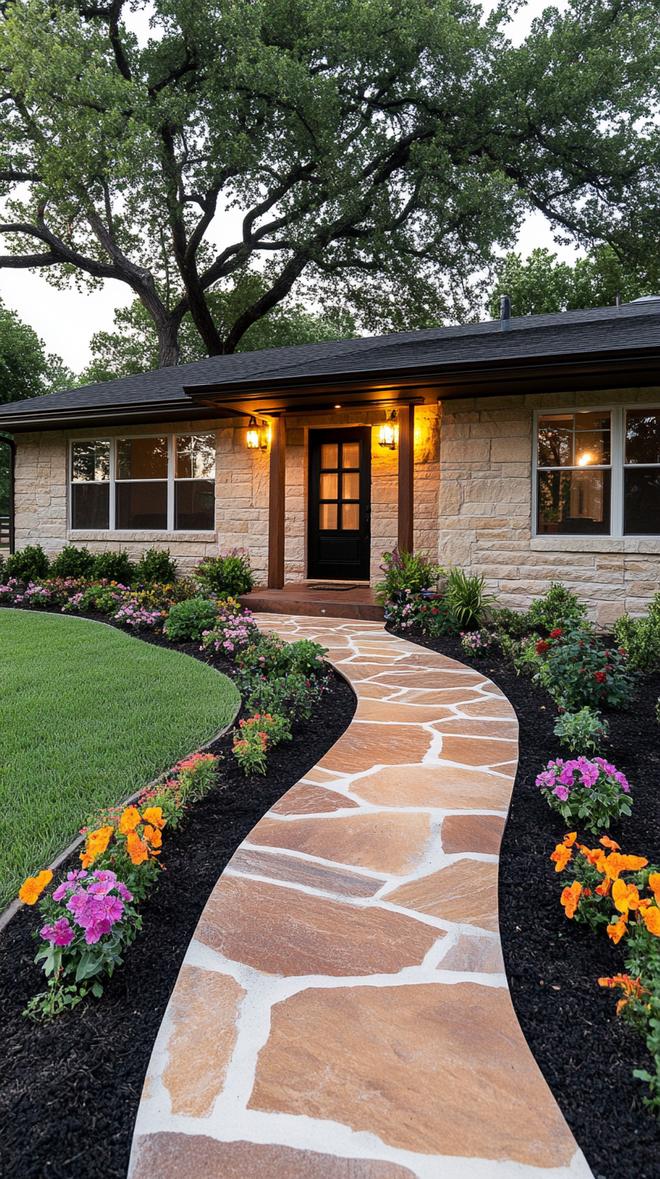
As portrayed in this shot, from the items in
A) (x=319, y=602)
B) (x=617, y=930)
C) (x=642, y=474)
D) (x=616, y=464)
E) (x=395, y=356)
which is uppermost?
(x=395, y=356)

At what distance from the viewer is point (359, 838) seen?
2547mm

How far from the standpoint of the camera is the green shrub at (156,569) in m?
9.56

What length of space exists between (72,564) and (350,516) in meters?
4.17

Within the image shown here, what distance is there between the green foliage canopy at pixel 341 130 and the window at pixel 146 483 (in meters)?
7.39

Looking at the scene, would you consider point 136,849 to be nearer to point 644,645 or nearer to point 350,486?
point 644,645

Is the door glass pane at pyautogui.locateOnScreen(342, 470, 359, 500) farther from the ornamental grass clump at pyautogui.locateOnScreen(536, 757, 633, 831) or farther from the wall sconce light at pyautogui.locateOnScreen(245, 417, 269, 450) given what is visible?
the ornamental grass clump at pyautogui.locateOnScreen(536, 757, 633, 831)

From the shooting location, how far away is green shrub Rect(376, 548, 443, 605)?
7605 mm

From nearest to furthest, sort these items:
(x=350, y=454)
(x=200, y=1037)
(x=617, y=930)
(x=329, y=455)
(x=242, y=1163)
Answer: (x=242, y=1163)
(x=200, y=1037)
(x=617, y=930)
(x=350, y=454)
(x=329, y=455)

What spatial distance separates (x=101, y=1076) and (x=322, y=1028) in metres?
0.49

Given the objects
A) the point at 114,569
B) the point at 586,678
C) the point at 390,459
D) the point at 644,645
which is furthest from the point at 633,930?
the point at 114,569

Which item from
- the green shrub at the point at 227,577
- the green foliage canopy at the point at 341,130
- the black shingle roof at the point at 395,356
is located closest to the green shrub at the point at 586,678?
the black shingle roof at the point at 395,356

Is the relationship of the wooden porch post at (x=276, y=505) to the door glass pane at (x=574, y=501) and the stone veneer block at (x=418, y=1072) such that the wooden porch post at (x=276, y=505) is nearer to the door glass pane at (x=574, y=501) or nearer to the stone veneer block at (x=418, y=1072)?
the door glass pane at (x=574, y=501)

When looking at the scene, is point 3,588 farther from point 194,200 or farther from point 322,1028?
point 194,200

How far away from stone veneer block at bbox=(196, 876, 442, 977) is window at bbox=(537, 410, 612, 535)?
6.21 m
